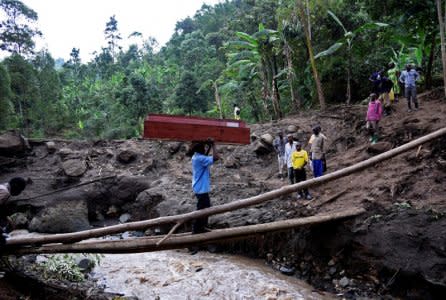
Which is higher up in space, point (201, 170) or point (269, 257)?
point (201, 170)

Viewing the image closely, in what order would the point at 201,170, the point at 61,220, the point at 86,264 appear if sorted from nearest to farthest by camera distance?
the point at 201,170, the point at 86,264, the point at 61,220

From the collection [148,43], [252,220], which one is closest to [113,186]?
[252,220]

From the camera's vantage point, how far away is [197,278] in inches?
297

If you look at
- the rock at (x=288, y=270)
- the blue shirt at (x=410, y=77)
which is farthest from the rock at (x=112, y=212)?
the blue shirt at (x=410, y=77)

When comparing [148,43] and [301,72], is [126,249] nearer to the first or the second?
[301,72]

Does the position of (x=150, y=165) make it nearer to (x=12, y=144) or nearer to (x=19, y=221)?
(x=19, y=221)

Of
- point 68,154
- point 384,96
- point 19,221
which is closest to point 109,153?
point 68,154

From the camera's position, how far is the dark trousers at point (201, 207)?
5777mm

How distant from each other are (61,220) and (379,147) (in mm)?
10593

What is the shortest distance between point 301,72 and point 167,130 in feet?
47.4

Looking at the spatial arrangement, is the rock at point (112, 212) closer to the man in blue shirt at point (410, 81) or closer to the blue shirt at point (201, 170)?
the blue shirt at point (201, 170)

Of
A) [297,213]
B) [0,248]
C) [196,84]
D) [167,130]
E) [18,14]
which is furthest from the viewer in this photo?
[18,14]

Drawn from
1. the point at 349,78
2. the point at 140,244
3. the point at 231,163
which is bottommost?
the point at 140,244

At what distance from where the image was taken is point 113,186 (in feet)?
47.5
